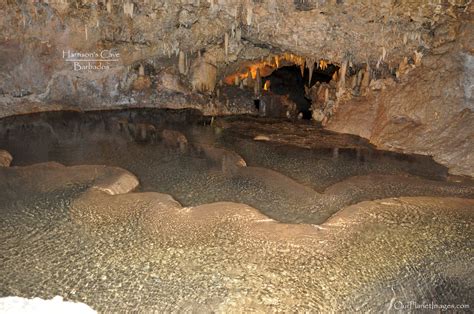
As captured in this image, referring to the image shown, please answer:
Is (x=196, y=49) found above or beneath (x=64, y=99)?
above

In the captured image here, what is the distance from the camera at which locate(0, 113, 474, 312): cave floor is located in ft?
13.1

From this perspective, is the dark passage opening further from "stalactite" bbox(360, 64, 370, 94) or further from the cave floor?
the cave floor

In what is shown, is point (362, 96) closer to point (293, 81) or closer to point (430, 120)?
point (430, 120)

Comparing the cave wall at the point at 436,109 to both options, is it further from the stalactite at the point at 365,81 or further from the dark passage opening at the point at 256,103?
the dark passage opening at the point at 256,103

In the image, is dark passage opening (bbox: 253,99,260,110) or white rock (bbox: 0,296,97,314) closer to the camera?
white rock (bbox: 0,296,97,314)

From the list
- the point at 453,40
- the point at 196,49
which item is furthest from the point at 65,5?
the point at 453,40

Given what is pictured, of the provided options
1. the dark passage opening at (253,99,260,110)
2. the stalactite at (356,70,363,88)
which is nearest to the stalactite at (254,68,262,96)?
the dark passage opening at (253,99,260,110)

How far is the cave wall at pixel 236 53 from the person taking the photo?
9.31 m

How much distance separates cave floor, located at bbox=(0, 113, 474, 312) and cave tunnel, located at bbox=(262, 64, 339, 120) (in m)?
Result: 7.26

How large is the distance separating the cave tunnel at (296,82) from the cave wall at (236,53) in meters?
2.51

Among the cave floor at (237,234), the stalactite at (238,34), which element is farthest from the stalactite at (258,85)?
the cave floor at (237,234)

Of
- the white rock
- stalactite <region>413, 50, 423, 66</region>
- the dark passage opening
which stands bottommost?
the white rock

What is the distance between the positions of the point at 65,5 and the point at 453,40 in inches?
371

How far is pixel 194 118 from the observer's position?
12.3 metres
